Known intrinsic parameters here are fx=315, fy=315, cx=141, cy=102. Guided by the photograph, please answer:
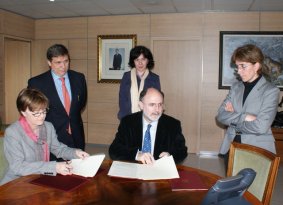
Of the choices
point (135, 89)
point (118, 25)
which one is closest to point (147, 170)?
point (135, 89)

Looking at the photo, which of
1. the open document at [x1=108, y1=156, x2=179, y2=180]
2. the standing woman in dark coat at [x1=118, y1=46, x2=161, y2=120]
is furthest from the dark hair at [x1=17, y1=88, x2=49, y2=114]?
the standing woman in dark coat at [x1=118, y1=46, x2=161, y2=120]

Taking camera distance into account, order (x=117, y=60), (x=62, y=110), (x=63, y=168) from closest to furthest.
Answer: (x=63, y=168), (x=62, y=110), (x=117, y=60)

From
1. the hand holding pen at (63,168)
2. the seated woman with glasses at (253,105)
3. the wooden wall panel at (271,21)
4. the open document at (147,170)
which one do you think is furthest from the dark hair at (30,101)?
the wooden wall panel at (271,21)

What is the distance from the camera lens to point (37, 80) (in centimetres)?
286

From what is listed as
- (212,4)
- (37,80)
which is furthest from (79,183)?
(212,4)

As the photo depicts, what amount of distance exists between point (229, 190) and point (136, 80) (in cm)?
298

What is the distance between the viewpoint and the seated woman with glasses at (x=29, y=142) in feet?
6.52

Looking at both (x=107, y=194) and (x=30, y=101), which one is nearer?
(x=107, y=194)

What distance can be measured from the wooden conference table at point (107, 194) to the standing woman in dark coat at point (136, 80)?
2.16 m

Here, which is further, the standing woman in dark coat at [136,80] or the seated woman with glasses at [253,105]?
the standing woman in dark coat at [136,80]

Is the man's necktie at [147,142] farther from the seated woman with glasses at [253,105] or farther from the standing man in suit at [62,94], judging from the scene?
the standing man in suit at [62,94]

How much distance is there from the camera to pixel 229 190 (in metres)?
1.09

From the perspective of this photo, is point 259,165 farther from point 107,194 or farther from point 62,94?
point 62,94

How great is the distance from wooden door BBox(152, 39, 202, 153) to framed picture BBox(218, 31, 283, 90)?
1.60 feet
